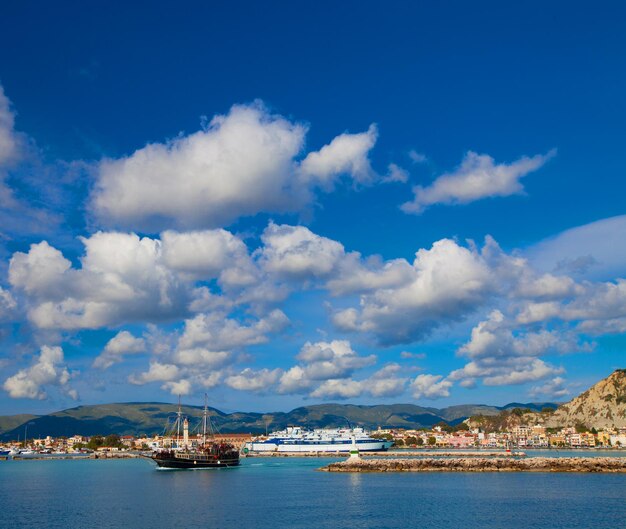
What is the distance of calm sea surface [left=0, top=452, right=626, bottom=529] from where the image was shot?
2163 inches

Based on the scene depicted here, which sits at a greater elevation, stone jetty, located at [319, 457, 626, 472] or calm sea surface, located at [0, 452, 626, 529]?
calm sea surface, located at [0, 452, 626, 529]

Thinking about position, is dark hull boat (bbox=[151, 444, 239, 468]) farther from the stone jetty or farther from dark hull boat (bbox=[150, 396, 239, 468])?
the stone jetty

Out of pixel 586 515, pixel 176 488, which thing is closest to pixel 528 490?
pixel 586 515

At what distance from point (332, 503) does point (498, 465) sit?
52898 millimetres

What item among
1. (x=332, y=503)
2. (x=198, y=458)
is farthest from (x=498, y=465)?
(x=198, y=458)

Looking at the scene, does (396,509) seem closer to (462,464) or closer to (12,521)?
(12,521)

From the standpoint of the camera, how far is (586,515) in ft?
185

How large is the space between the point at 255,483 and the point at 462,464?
127 feet

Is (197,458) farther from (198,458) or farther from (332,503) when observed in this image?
(332,503)

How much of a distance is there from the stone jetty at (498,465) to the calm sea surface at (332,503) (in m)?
6.75

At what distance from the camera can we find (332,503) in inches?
2680

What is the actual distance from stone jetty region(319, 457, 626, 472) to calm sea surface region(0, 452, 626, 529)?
675 centimetres

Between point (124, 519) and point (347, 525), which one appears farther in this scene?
point (124, 519)

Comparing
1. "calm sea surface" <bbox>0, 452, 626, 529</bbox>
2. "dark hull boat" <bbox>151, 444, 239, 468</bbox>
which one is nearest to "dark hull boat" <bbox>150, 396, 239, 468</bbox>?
"dark hull boat" <bbox>151, 444, 239, 468</bbox>
